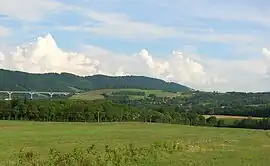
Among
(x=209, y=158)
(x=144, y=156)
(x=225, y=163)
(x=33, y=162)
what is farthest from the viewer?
(x=209, y=158)

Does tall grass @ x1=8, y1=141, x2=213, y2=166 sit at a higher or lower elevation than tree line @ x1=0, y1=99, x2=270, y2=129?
lower

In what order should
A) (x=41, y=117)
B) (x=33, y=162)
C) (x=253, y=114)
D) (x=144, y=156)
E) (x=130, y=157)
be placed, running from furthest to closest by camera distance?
(x=253, y=114)
(x=41, y=117)
(x=144, y=156)
(x=130, y=157)
(x=33, y=162)

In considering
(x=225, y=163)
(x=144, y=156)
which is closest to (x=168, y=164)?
(x=144, y=156)

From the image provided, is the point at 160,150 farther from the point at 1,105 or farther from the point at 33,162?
the point at 1,105

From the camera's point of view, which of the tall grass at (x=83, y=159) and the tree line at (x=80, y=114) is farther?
the tree line at (x=80, y=114)

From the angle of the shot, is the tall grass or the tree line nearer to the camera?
the tall grass

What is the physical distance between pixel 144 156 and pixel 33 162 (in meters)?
13.5

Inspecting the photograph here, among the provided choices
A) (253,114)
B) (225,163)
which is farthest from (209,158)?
(253,114)

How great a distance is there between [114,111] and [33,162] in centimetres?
14527

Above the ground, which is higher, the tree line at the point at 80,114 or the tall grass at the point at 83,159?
the tree line at the point at 80,114

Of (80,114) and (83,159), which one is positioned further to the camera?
(80,114)

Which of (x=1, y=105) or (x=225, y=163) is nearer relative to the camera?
(x=225, y=163)

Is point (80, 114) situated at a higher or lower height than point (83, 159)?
higher

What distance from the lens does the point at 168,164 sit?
35.9m
